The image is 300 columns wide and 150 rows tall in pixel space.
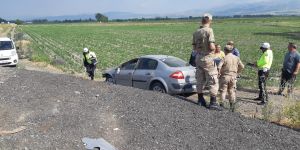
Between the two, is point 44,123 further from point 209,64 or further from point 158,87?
point 158,87

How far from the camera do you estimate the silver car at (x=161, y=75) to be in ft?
41.2

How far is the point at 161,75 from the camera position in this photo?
12.9 m

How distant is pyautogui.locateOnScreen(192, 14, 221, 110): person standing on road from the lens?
30.0 feet

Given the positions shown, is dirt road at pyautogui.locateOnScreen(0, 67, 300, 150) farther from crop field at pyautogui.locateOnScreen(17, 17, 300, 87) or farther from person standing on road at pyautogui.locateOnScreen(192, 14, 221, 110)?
crop field at pyautogui.locateOnScreen(17, 17, 300, 87)

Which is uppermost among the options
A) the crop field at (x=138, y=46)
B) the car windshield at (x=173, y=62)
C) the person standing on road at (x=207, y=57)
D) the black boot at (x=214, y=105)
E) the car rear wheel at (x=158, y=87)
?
the person standing on road at (x=207, y=57)

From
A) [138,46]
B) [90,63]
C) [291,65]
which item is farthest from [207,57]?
[138,46]

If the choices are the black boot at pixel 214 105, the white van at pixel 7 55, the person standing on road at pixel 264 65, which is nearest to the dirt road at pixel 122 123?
the black boot at pixel 214 105

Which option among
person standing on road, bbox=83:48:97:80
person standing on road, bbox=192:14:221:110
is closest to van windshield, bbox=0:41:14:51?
person standing on road, bbox=83:48:97:80

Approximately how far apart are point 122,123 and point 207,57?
8.33 feet

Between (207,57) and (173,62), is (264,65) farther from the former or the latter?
(207,57)

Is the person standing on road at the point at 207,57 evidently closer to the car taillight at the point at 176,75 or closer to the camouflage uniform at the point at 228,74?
the camouflage uniform at the point at 228,74

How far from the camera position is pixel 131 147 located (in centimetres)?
700

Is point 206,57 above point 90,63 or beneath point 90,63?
above

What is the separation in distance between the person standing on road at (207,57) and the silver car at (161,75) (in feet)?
10.1
